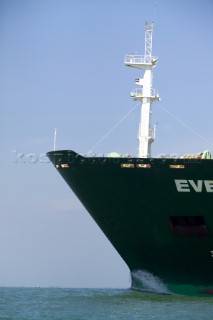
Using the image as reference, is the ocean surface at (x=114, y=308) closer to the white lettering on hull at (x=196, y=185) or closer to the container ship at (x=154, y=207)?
the container ship at (x=154, y=207)

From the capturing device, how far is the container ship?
39.9 metres

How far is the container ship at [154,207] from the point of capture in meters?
39.9

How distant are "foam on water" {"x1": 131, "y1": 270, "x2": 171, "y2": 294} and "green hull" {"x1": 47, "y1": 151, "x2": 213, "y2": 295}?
284 millimetres

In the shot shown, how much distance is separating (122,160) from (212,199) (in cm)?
460

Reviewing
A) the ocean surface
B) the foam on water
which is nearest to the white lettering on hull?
the ocean surface

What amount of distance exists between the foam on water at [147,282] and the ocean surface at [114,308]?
1.09 ft

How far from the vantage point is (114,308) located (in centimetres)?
3756

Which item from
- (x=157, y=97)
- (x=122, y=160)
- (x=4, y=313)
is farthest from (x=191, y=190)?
(x=4, y=313)

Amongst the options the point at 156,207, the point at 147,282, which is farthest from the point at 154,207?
the point at 147,282

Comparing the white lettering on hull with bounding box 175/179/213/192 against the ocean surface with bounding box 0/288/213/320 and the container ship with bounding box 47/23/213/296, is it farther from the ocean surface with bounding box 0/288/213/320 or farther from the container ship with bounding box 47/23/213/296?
the ocean surface with bounding box 0/288/213/320

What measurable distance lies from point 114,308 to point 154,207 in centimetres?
568

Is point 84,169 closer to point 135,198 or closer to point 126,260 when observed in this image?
point 135,198

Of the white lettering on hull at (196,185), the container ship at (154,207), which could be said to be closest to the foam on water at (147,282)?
the container ship at (154,207)

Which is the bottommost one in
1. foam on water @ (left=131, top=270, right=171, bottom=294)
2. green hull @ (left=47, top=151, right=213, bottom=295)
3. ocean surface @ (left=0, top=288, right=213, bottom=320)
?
ocean surface @ (left=0, top=288, right=213, bottom=320)
